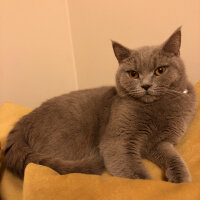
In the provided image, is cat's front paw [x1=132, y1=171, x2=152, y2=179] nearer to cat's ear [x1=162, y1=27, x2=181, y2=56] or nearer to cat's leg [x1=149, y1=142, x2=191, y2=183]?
cat's leg [x1=149, y1=142, x2=191, y2=183]

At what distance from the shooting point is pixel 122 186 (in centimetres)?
70

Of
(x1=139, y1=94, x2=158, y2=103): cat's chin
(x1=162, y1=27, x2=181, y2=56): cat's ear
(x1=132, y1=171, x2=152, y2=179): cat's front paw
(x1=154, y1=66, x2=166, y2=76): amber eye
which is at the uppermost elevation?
(x1=162, y1=27, x2=181, y2=56): cat's ear

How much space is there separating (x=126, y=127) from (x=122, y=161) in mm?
164

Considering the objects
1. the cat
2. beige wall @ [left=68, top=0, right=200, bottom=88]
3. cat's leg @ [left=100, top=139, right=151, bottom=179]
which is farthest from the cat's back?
beige wall @ [left=68, top=0, right=200, bottom=88]

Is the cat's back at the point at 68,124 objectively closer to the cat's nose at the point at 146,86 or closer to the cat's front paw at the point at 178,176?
the cat's nose at the point at 146,86

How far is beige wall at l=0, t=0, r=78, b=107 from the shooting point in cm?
160

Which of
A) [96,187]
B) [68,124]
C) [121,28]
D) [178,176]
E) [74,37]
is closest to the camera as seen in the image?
[96,187]

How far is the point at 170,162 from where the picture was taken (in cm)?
94

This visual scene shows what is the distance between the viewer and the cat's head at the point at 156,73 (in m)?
1.00

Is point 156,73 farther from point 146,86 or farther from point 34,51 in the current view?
point 34,51

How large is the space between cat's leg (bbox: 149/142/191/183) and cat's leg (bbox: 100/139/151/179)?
0.09 m

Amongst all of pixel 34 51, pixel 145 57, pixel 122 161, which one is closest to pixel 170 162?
pixel 122 161

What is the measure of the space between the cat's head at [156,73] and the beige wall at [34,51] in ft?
3.17

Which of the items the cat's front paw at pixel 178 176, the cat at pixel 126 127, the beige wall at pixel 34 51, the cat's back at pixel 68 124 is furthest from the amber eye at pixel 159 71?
the beige wall at pixel 34 51
